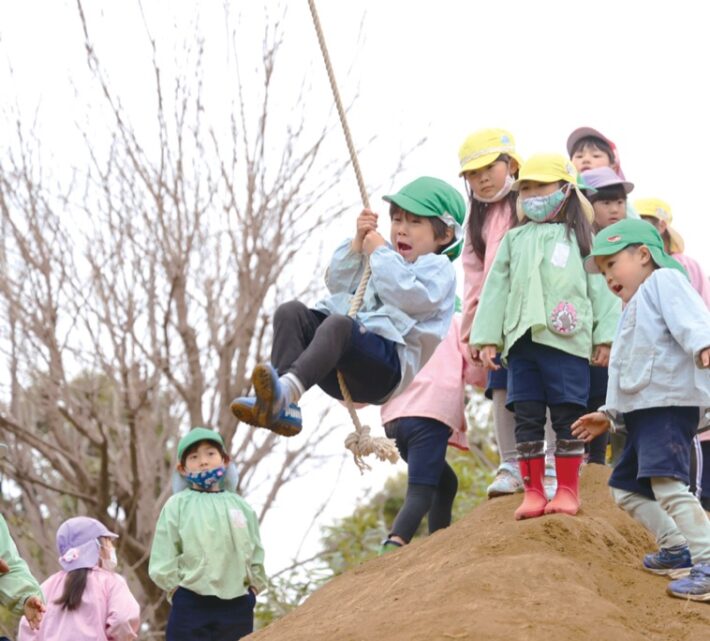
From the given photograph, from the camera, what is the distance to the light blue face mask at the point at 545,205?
23.7 ft

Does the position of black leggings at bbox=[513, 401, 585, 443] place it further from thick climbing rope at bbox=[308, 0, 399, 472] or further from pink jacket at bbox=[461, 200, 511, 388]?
pink jacket at bbox=[461, 200, 511, 388]

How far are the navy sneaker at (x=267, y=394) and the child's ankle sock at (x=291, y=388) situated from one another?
0.11 feet

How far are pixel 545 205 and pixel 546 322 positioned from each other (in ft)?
2.15

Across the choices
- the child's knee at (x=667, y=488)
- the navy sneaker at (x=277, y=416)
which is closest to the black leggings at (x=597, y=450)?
the child's knee at (x=667, y=488)

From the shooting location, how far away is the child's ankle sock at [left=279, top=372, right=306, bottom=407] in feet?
20.1

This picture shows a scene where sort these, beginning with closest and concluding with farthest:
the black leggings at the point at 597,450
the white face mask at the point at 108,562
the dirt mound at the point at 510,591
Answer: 1. the dirt mound at the point at 510,591
2. the white face mask at the point at 108,562
3. the black leggings at the point at 597,450

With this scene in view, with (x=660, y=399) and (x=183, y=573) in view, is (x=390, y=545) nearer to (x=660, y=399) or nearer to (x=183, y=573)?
(x=183, y=573)

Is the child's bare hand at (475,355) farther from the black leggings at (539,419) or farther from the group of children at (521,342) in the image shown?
the black leggings at (539,419)

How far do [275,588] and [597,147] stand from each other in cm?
445

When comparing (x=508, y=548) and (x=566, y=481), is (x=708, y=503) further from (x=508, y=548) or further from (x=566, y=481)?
(x=508, y=548)

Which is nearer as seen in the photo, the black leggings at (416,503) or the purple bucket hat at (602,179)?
the black leggings at (416,503)

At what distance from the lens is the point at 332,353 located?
6.30 metres

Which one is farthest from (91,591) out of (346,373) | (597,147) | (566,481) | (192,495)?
(597,147)

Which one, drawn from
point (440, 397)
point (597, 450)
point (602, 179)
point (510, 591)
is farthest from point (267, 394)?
point (602, 179)
